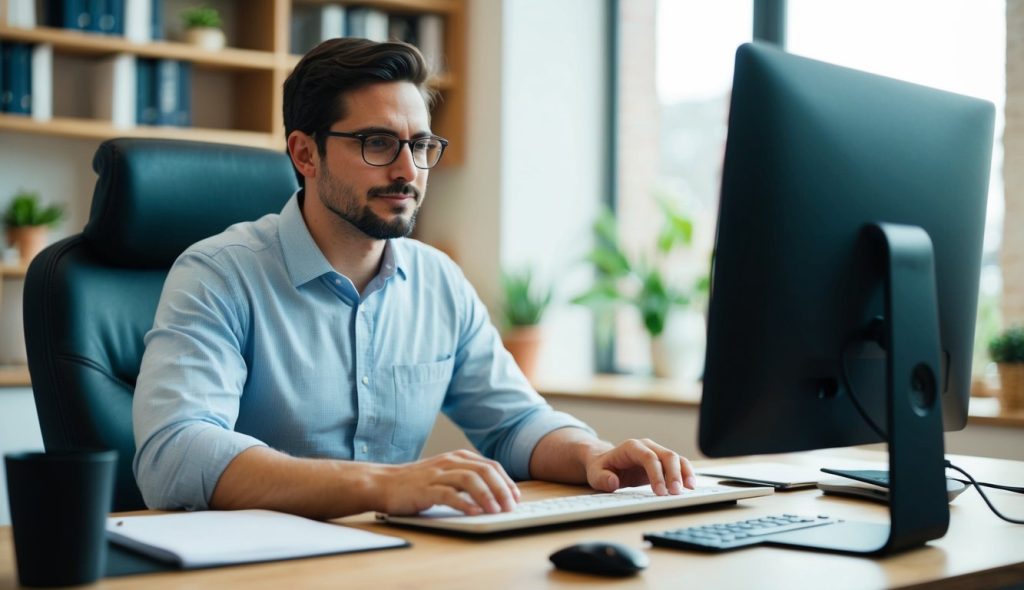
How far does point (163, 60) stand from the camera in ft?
11.0

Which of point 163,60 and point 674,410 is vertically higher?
point 163,60

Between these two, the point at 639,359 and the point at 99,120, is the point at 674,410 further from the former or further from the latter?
the point at 99,120

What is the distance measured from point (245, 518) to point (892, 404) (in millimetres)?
624

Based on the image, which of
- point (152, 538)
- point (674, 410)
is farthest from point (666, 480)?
point (674, 410)

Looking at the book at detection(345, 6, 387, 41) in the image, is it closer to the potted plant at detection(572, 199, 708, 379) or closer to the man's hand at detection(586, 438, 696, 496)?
the potted plant at detection(572, 199, 708, 379)

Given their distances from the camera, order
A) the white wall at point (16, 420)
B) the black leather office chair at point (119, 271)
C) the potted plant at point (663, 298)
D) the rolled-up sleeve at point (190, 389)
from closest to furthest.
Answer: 1. the rolled-up sleeve at point (190, 389)
2. the black leather office chair at point (119, 271)
3. the white wall at point (16, 420)
4. the potted plant at point (663, 298)

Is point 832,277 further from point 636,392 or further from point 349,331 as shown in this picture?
point 636,392

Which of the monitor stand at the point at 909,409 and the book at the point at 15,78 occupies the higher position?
the book at the point at 15,78

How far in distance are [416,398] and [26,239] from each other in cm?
190

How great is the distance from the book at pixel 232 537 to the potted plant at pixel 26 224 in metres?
2.27

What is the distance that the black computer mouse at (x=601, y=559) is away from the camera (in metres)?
0.94

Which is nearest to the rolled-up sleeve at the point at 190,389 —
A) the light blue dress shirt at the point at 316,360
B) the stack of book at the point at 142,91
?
the light blue dress shirt at the point at 316,360

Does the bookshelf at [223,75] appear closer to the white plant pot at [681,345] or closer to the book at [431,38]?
the book at [431,38]

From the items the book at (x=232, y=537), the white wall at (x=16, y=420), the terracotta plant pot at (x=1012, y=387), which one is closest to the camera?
the book at (x=232, y=537)
